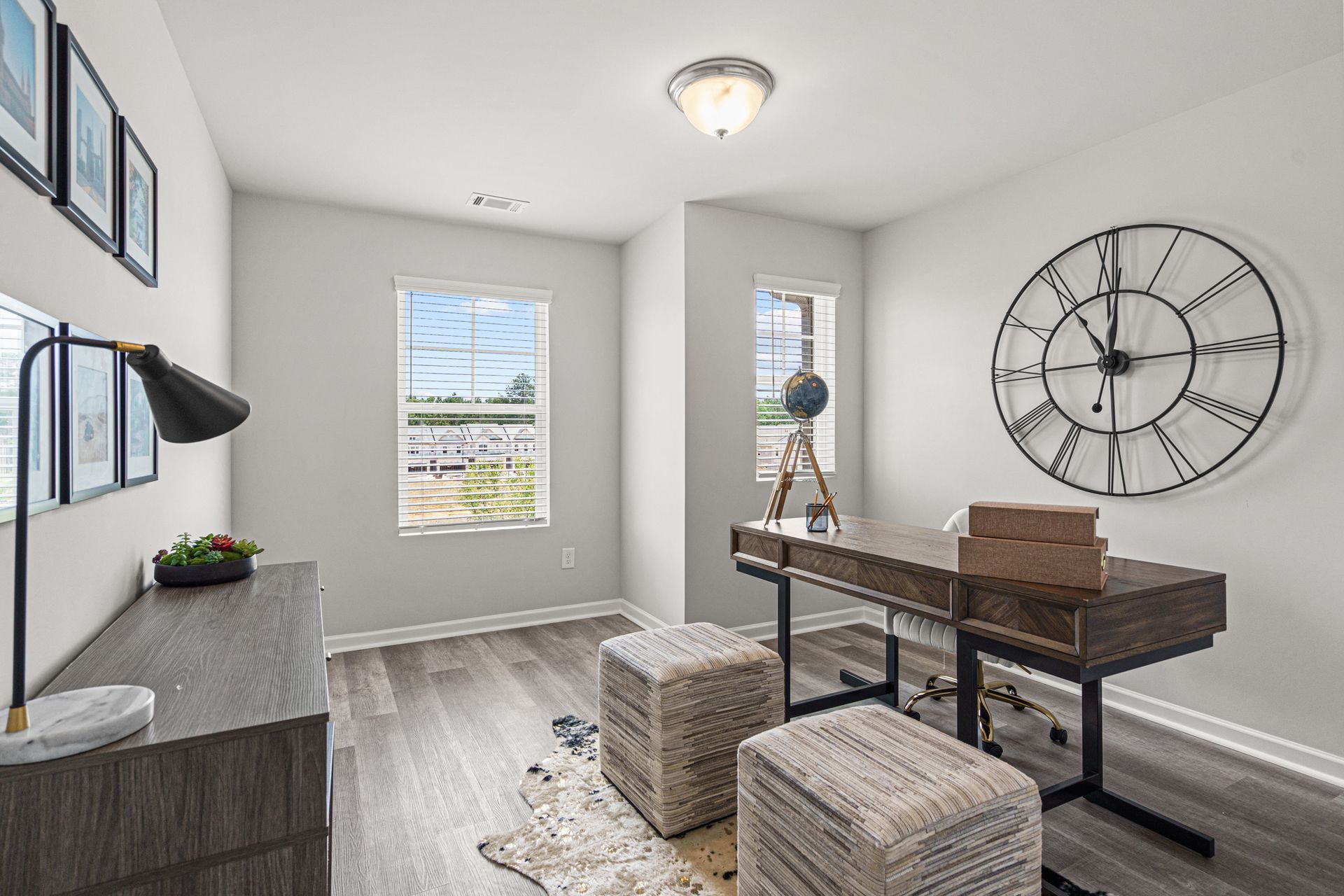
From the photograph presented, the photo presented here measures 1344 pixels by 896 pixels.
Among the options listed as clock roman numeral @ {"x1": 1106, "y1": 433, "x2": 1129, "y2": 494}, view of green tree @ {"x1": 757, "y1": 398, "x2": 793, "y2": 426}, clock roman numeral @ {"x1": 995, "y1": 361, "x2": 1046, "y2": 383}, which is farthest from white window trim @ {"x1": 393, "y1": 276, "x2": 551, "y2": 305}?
clock roman numeral @ {"x1": 1106, "y1": 433, "x2": 1129, "y2": 494}

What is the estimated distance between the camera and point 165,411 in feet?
3.53

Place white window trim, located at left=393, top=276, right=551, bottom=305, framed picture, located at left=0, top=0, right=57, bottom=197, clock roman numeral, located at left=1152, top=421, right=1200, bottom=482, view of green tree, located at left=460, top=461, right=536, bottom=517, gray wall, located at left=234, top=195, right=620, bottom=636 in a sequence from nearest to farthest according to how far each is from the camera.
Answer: framed picture, located at left=0, top=0, right=57, bottom=197, clock roman numeral, located at left=1152, top=421, right=1200, bottom=482, gray wall, located at left=234, top=195, right=620, bottom=636, white window trim, located at left=393, top=276, right=551, bottom=305, view of green tree, located at left=460, top=461, right=536, bottom=517

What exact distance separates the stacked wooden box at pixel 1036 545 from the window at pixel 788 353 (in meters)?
2.25

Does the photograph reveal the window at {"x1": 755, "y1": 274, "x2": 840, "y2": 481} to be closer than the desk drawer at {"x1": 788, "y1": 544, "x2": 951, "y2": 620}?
No

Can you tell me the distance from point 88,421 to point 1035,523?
223 cm

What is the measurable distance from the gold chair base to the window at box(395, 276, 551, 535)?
2499mm

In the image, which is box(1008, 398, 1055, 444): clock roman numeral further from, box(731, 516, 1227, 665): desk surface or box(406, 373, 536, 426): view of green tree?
box(406, 373, 536, 426): view of green tree

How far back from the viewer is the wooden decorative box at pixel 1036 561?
65.8 inches

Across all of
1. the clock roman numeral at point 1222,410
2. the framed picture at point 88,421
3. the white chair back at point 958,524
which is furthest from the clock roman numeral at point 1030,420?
the framed picture at point 88,421

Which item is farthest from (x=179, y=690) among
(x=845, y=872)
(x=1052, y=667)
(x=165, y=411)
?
(x=1052, y=667)

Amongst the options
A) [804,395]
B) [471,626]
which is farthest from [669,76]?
[471,626]

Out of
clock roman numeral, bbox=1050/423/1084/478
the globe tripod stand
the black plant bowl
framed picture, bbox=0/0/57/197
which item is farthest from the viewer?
clock roman numeral, bbox=1050/423/1084/478

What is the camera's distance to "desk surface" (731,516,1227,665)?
5.32 ft

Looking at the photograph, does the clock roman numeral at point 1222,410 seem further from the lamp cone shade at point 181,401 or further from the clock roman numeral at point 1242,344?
the lamp cone shade at point 181,401
